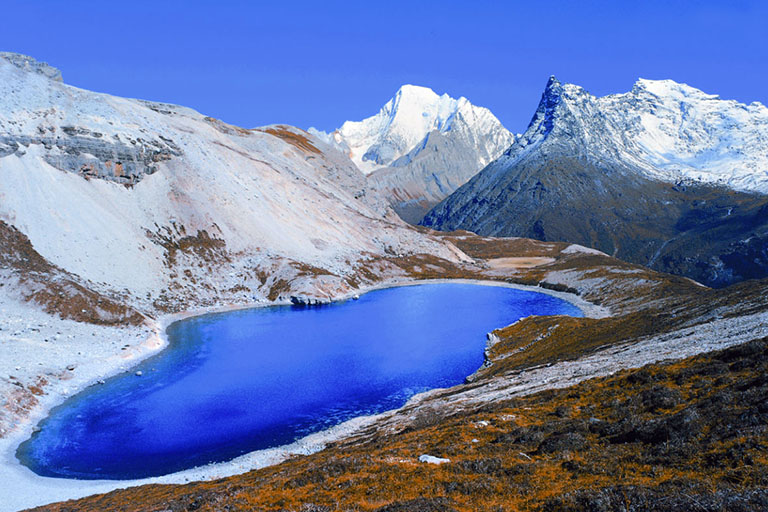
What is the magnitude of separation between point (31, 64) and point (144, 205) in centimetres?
Answer: 6330

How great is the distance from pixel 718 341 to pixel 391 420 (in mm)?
30139

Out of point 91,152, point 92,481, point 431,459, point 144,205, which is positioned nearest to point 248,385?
point 92,481

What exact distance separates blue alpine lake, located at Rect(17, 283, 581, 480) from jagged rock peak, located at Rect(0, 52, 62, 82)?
101171 mm

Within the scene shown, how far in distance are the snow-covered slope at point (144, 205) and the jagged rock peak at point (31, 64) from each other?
1.77 feet

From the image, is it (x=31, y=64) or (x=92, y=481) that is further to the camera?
(x=31, y=64)

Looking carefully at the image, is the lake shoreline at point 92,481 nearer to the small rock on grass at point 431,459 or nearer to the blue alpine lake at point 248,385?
the blue alpine lake at point 248,385

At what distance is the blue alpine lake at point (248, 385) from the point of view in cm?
5006

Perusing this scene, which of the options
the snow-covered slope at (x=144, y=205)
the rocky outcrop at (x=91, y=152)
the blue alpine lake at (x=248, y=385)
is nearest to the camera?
the blue alpine lake at (x=248, y=385)

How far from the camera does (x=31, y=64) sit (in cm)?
14825

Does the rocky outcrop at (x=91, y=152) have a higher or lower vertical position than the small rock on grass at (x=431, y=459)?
higher

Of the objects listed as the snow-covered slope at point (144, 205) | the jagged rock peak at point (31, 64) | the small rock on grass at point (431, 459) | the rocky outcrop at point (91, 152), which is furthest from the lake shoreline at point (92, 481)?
the jagged rock peak at point (31, 64)

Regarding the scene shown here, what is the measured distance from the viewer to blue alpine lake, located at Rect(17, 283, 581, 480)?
164 feet

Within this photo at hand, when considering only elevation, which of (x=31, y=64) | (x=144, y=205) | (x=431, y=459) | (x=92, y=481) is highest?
(x=31, y=64)

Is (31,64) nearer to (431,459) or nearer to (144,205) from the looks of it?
(144,205)
